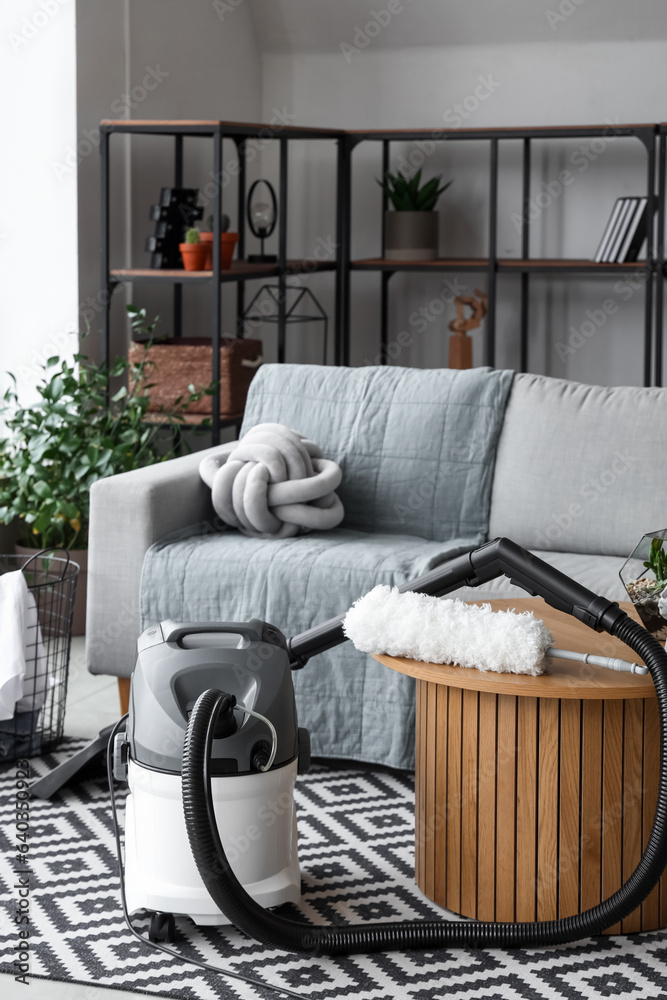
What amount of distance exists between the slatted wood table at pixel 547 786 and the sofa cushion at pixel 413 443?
1.01m

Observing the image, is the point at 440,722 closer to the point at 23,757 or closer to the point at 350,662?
the point at 350,662

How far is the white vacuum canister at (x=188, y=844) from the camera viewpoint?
177 cm

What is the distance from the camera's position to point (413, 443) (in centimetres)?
291

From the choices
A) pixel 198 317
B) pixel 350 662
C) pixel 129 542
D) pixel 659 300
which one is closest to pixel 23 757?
pixel 129 542

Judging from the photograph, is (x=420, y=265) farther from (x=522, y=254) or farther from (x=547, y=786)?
(x=547, y=786)

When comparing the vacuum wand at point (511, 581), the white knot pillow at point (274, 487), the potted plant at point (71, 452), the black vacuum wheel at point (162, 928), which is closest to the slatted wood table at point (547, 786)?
the vacuum wand at point (511, 581)

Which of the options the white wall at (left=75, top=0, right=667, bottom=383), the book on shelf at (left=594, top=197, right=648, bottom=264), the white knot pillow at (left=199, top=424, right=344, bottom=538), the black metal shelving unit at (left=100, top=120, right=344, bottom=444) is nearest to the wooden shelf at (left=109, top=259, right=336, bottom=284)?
the black metal shelving unit at (left=100, top=120, right=344, bottom=444)

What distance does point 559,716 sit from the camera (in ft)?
5.85

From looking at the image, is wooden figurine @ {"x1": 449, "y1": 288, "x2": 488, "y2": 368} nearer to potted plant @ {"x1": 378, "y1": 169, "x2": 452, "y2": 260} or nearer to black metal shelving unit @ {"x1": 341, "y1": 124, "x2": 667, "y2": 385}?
black metal shelving unit @ {"x1": 341, "y1": 124, "x2": 667, "y2": 385}

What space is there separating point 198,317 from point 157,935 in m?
3.02

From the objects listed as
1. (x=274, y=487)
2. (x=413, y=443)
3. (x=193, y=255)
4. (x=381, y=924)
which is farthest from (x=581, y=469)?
(x=193, y=255)

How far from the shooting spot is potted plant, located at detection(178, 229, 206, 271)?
12.1 ft

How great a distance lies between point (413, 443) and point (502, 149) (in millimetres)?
2213

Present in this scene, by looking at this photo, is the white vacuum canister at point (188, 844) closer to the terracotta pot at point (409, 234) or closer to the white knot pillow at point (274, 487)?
the white knot pillow at point (274, 487)
